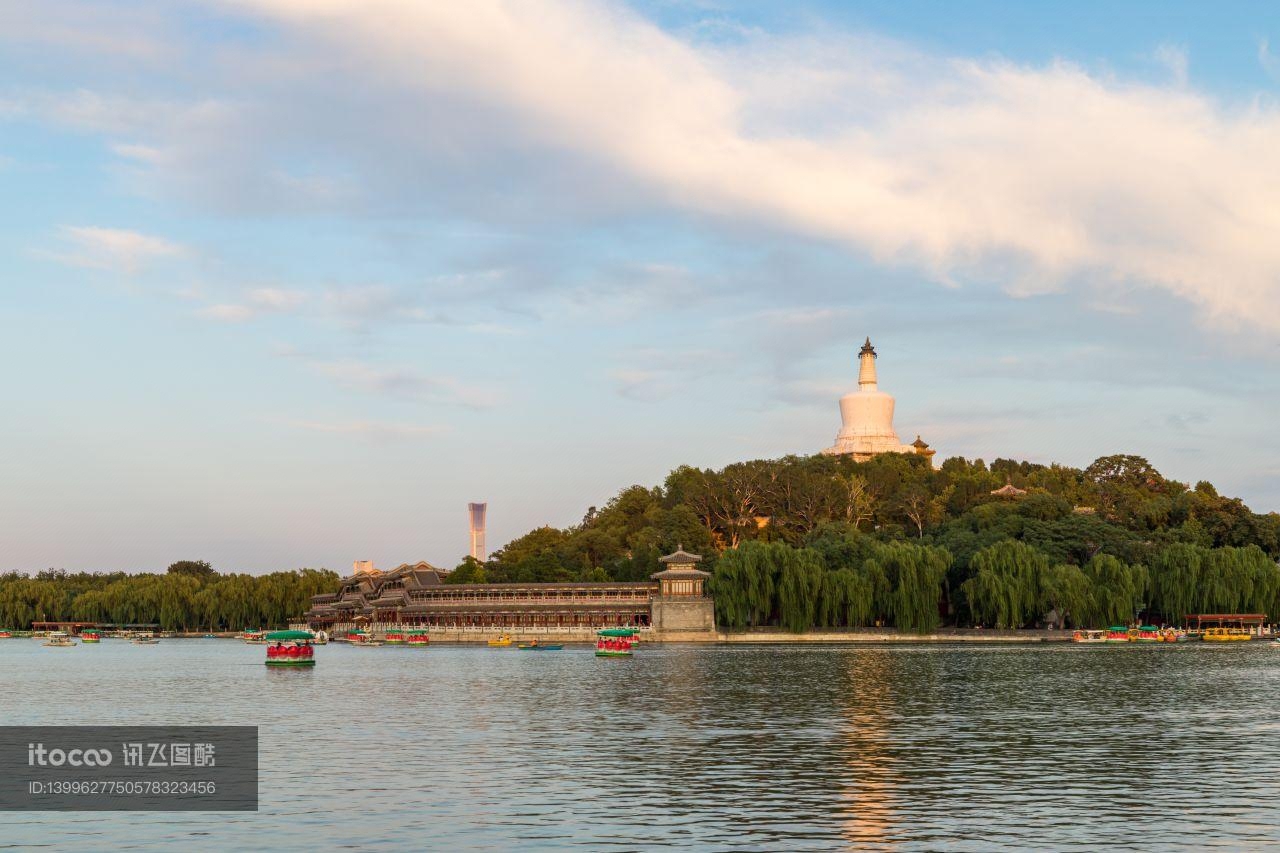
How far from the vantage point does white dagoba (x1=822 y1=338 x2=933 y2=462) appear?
553 feet

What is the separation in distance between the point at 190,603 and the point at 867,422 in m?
80.4

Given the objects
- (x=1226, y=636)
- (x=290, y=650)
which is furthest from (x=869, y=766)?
(x=1226, y=636)

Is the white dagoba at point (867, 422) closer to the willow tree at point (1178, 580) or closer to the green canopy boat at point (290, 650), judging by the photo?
the willow tree at point (1178, 580)

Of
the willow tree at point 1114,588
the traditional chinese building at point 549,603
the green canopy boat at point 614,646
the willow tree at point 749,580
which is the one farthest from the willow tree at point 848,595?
the green canopy boat at point 614,646

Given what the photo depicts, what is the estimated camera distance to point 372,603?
139 meters

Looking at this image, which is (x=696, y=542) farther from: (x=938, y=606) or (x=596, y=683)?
(x=596, y=683)

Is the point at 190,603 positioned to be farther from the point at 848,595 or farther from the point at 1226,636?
the point at 1226,636

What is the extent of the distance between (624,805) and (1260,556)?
94.6 m

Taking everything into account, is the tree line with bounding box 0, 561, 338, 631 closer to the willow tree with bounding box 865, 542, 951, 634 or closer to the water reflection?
the willow tree with bounding box 865, 542, 951, 634

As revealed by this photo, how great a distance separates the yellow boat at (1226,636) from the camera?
341ft

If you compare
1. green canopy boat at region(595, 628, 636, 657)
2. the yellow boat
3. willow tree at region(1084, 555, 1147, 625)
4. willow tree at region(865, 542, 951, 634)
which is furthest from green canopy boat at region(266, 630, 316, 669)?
the yellow boat

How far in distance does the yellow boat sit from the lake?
112ft

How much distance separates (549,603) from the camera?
120m

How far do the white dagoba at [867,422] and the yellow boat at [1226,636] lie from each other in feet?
206
